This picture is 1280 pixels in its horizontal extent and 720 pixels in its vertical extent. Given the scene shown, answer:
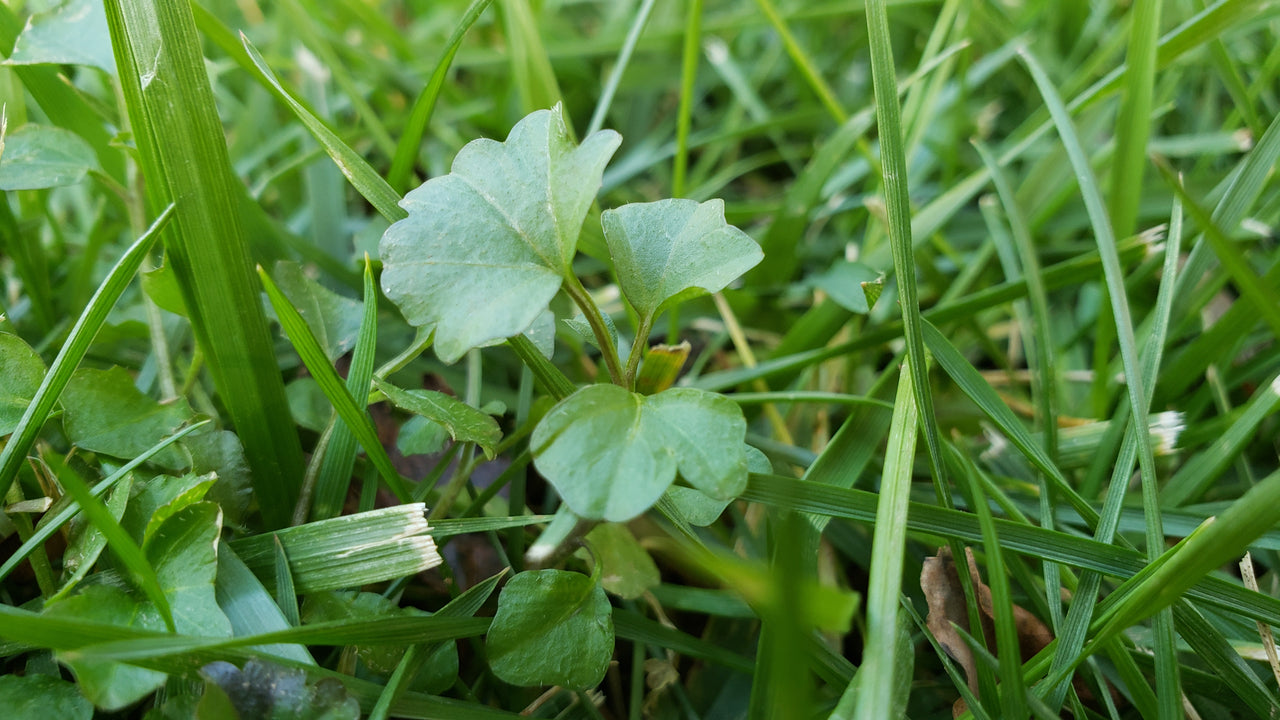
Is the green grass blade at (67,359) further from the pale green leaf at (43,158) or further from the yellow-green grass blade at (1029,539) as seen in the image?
the yellow-green grass blade at (1029,539)

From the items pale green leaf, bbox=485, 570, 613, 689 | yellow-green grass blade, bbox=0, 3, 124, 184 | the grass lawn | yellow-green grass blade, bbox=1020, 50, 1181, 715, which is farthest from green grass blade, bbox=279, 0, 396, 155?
yellow-green grass blade, bbox=1020, 50, 1181, 715

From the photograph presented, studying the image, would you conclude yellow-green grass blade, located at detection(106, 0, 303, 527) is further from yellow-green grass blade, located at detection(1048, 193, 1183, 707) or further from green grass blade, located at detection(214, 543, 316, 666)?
yellow-green grass blade, located at detection(1048, 193, 1183, 707)

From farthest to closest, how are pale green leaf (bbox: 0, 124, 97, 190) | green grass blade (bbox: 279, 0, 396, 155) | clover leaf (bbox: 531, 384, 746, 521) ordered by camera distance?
green grass blade (bbox: 279, 0, 396, 155), pale green leaf (bbox: 0, 124, 97, 190), clover leaf (bbox: 531, 384, 746, 521)

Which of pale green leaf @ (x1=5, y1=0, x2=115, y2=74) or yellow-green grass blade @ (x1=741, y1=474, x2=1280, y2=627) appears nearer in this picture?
yellow-green grass blade @ (x1=741, y1=474, x2=1280, y2=627)

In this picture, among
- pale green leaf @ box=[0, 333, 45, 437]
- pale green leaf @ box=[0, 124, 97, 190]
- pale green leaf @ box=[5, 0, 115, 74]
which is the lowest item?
pale green leaf @ box=[0, 333, 45, 437]

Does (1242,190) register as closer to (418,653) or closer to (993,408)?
(993,408)

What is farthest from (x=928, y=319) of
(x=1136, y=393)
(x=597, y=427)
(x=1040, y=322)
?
(x=597, y=427)

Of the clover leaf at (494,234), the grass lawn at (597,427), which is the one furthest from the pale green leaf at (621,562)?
the clover leaf at (494,234)
